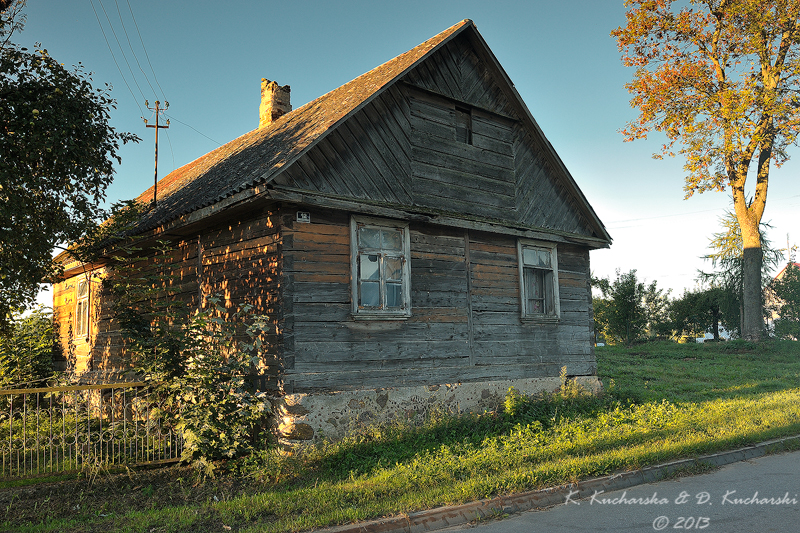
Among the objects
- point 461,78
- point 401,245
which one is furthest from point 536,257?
point 461,78

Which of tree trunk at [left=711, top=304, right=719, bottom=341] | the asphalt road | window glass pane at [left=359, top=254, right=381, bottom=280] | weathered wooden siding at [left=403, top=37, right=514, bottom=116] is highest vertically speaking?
weathered wooden siding at [left=403, top=37, right=514, bottom=116]

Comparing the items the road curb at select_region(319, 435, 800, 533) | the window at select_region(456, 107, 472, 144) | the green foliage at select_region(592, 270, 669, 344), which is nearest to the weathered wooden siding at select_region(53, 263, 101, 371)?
the window at select_region(456, 107, 472, 144)

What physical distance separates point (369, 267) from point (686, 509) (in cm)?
562

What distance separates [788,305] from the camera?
42.6 metres

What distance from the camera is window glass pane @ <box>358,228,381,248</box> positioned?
9.59 metres

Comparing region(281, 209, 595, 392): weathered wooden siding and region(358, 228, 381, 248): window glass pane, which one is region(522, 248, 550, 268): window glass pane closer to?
region(281, 209, 595, 392): weathered wooden siding

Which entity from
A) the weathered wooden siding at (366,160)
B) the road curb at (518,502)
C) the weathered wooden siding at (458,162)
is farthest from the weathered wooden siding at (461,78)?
the road curb at (518,502)

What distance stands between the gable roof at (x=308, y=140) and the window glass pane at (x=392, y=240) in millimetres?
2029

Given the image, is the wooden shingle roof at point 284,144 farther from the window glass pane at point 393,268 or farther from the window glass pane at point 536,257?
the window glass pane at point 536,257

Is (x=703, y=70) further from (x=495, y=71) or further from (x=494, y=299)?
(x=494, y=299)

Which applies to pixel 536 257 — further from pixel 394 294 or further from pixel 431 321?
pixel 394 294

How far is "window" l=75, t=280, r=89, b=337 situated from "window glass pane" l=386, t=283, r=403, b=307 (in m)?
9.26

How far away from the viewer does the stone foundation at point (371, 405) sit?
831 cm

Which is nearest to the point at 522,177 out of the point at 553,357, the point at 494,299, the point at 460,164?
the point at 460,164
